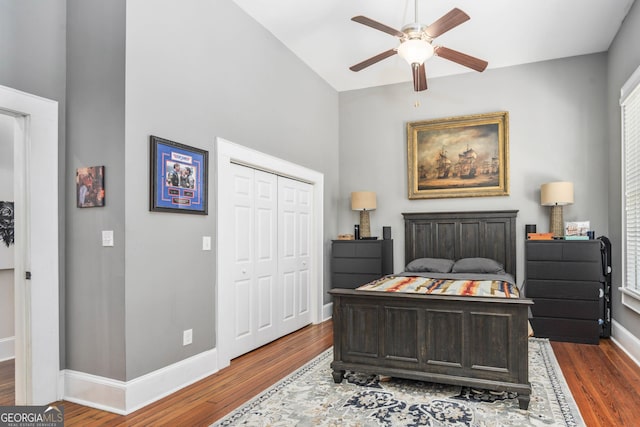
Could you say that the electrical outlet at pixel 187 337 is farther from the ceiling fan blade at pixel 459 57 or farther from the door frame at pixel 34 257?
the ceiling fan blade at pixel 459 57

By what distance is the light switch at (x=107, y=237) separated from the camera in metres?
2.77

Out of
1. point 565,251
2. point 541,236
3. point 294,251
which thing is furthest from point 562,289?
point 294,251

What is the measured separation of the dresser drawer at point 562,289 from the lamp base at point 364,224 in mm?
2042

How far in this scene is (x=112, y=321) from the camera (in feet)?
9.04

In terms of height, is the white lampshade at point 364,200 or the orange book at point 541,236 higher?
the white lampshade at point 364,200

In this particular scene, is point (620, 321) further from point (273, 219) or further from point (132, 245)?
point (132, 245)

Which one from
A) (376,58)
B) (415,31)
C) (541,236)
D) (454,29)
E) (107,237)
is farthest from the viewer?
(541,236)

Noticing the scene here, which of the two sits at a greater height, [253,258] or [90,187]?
[90,187]

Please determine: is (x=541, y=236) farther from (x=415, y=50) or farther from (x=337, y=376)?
(x=337, y=376)

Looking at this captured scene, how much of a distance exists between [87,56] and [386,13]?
2.64 metres

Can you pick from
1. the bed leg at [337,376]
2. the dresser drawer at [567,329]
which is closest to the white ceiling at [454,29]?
the dresser drawer at [567,329]

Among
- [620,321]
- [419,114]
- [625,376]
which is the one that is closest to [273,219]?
[419,114]

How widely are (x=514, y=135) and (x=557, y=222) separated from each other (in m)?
1.23

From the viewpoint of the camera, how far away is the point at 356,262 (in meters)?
5.32
